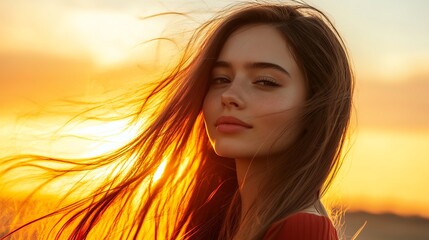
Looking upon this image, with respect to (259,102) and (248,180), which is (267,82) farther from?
(248,180)

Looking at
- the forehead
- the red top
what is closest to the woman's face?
the forehead

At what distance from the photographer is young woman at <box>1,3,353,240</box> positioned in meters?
5.45

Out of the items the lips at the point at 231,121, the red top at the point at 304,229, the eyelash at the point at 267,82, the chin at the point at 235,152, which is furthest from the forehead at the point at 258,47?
the red top at the point at 304,229

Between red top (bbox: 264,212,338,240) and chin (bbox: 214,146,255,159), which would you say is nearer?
red top (bbox: 264,212,338,240)

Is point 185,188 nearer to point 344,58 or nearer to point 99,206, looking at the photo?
point 99,206

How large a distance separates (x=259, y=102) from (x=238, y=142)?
238 mm

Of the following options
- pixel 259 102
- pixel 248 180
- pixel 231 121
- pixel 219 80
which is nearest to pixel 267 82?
pixel 259 102

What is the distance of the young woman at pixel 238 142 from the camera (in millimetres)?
5449

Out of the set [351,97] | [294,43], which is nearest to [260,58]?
[294,43]

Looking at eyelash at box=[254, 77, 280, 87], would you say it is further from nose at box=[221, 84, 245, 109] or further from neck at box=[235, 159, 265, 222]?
neck at box=[235, 159, 265, 222]

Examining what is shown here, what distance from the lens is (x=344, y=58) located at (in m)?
5.82

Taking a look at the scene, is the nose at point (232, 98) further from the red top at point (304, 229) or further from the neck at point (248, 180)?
the red top at point (304, 229)

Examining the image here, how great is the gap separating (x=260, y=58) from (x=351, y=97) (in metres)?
0.58

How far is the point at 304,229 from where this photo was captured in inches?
199
